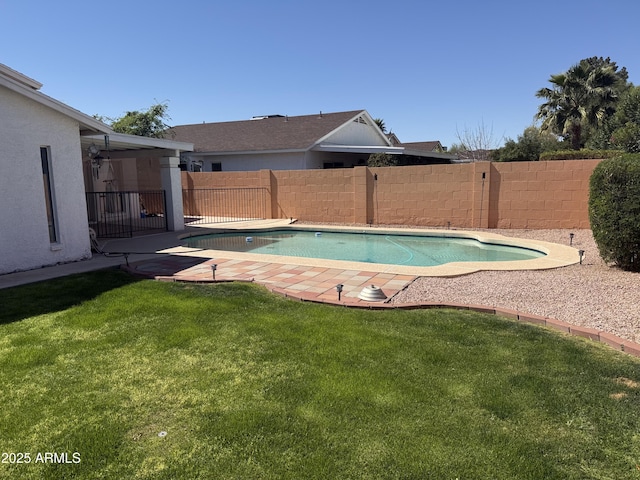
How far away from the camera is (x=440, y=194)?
50.5 ft

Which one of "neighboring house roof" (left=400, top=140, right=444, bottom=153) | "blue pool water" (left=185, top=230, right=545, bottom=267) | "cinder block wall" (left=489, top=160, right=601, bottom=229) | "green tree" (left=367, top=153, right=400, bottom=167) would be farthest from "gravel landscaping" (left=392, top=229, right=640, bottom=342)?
"neighboring house roof" (left=400, top=140, right=444, bottom=153)

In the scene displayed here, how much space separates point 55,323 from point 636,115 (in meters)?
33.2

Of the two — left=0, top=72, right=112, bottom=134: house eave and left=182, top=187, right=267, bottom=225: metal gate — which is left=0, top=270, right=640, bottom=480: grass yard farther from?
left=182, top=187, right=267, bottom=225: metal gate

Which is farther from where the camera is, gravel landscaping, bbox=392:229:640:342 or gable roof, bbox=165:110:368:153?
gable roof, bbox=165:110:368:153

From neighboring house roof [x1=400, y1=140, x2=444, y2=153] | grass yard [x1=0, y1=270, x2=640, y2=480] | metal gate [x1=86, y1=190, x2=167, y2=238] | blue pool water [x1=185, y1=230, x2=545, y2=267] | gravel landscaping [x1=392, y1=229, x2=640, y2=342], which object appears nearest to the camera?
grass yard [x1=0, y1=270, x2=640, y2=480]

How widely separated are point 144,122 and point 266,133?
32.5ft

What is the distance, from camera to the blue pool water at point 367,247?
11508mm

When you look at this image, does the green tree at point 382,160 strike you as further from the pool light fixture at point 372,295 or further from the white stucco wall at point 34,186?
the pool light fixture at point 372,295

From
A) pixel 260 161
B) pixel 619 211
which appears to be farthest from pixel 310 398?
pixel 260 161

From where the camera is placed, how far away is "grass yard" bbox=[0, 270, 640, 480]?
2832 mm

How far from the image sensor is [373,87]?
33594 millimetres

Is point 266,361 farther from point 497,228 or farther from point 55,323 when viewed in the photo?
point 497,228

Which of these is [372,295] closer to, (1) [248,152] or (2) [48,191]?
(2) [48,191]

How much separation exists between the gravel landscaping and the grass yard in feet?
2.53
